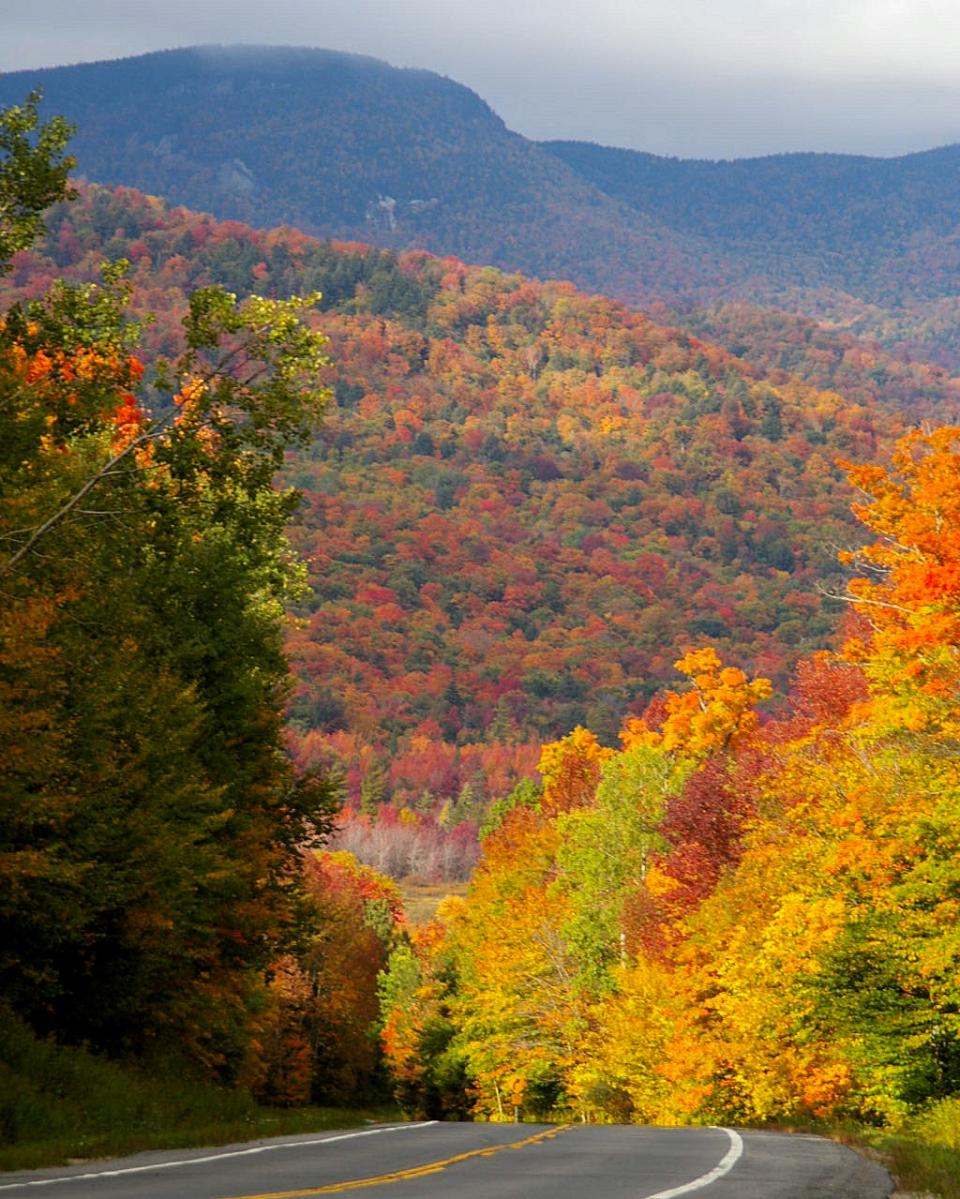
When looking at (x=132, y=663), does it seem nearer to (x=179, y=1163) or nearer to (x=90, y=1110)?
(x=90, y=1110)

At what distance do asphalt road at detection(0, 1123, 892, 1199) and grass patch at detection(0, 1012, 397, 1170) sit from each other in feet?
2.88

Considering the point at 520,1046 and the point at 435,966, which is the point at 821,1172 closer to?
the point at 520,1046

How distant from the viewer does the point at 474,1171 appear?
18656 mm

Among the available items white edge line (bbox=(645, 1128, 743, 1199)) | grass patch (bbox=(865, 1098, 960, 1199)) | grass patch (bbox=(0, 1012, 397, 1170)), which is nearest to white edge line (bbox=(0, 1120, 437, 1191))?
grass patch (bbox=(0, 1012, 397, 1170))

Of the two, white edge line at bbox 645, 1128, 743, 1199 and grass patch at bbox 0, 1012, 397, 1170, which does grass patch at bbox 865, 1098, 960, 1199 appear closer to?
white edge line at bbox 645, 1128, 743, 1199

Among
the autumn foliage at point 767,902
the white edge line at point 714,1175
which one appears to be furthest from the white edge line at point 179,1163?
the autumn foliage at point 767,902

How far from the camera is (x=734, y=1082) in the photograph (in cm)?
4519

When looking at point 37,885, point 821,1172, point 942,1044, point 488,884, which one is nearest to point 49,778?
point 37,885

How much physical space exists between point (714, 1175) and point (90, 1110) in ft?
35.0

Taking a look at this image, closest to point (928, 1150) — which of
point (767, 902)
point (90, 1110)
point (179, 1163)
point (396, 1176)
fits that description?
point (396, 1176)

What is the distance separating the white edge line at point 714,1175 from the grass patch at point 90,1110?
24.4 feet

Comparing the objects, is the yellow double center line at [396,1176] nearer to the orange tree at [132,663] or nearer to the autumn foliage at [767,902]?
the orange tree at [132,663]

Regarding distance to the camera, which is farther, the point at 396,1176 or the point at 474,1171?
the point at 474,1171

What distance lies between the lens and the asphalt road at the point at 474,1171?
51.3 feet
